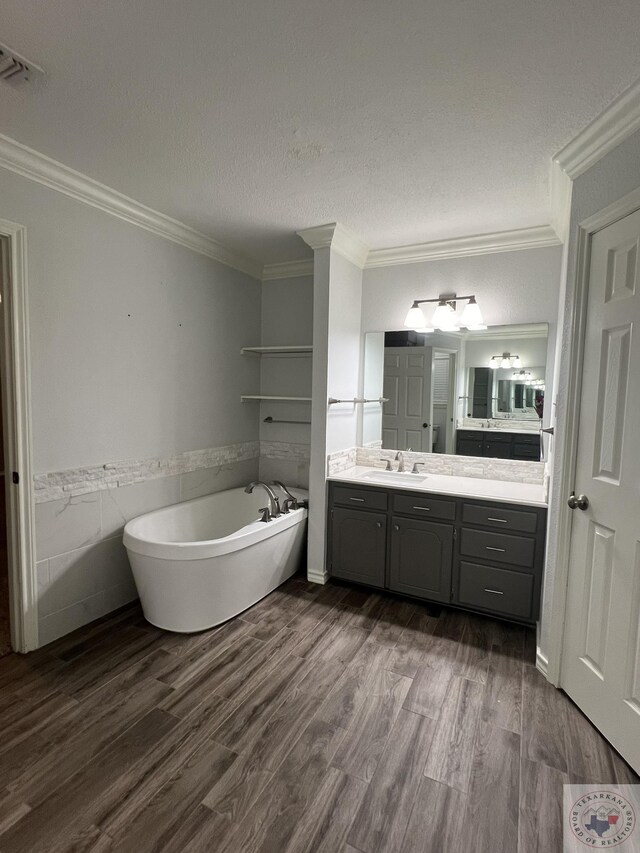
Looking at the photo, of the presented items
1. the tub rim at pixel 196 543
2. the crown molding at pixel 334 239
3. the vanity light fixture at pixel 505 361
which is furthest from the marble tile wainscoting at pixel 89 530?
the vanity light fixture at pixel 505 361

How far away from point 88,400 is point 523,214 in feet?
9.23

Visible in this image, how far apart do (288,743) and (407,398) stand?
2.41 m

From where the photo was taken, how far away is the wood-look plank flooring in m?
1.36

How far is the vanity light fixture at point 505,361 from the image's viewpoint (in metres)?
3.03

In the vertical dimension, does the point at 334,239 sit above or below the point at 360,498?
above

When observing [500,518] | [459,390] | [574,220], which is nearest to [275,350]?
[459,390]

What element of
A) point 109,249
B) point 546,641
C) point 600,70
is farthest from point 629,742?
point 109,249

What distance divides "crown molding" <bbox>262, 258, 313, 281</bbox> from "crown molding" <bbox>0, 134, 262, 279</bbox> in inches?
16.7

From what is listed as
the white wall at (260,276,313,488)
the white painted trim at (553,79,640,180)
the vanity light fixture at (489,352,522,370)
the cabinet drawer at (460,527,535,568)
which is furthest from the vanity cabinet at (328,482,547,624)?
the white painted trim at (553,79,640,180)

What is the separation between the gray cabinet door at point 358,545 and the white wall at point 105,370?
44.0 inches

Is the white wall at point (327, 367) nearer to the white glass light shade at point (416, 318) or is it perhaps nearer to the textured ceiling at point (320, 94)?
the white glass light shade at point (416, 318)

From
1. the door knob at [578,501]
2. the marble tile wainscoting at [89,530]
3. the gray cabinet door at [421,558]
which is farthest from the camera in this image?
the gray cabinet door at [421,558]

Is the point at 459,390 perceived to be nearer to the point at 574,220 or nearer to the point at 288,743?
the point at 574,220

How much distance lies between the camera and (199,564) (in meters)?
2.34
